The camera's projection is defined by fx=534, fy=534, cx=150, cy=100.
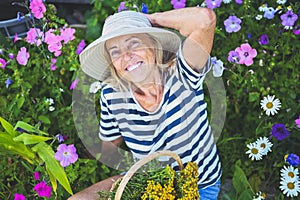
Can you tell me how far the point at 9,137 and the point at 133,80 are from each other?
495mm

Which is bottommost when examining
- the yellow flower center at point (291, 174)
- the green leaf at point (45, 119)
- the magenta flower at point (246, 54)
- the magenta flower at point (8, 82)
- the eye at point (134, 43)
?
the yellow flower center at point (291, 174)

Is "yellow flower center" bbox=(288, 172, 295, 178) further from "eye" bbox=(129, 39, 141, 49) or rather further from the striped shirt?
"eye" bbox=(129, 39, 141, 49)

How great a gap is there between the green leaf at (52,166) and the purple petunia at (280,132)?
2.77ft

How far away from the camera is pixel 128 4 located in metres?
2.29

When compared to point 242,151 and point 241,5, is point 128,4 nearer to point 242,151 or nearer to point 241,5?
point 241,5

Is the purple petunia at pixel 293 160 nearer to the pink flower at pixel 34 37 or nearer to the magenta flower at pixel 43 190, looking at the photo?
the magenta flower at pixel 43 190

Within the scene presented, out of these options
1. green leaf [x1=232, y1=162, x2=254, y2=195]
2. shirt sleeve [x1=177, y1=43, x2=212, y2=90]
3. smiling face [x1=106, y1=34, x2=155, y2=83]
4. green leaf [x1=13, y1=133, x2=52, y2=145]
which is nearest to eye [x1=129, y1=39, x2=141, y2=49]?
smiling face [x1=106, y1=34, x2=155, y2=83]

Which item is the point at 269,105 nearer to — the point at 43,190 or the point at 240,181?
the point at 240,181

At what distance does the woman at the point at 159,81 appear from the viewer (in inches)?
67.1

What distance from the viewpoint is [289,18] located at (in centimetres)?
226

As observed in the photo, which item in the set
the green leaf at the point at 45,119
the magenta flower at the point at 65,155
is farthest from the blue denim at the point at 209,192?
the green leaf at the point at 45,119

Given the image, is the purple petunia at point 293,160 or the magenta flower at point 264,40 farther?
the magenta flower at point 264,40

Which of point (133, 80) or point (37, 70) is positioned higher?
point (133, 80)

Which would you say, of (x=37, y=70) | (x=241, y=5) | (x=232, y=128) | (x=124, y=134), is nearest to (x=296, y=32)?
(x=241, y=5)
